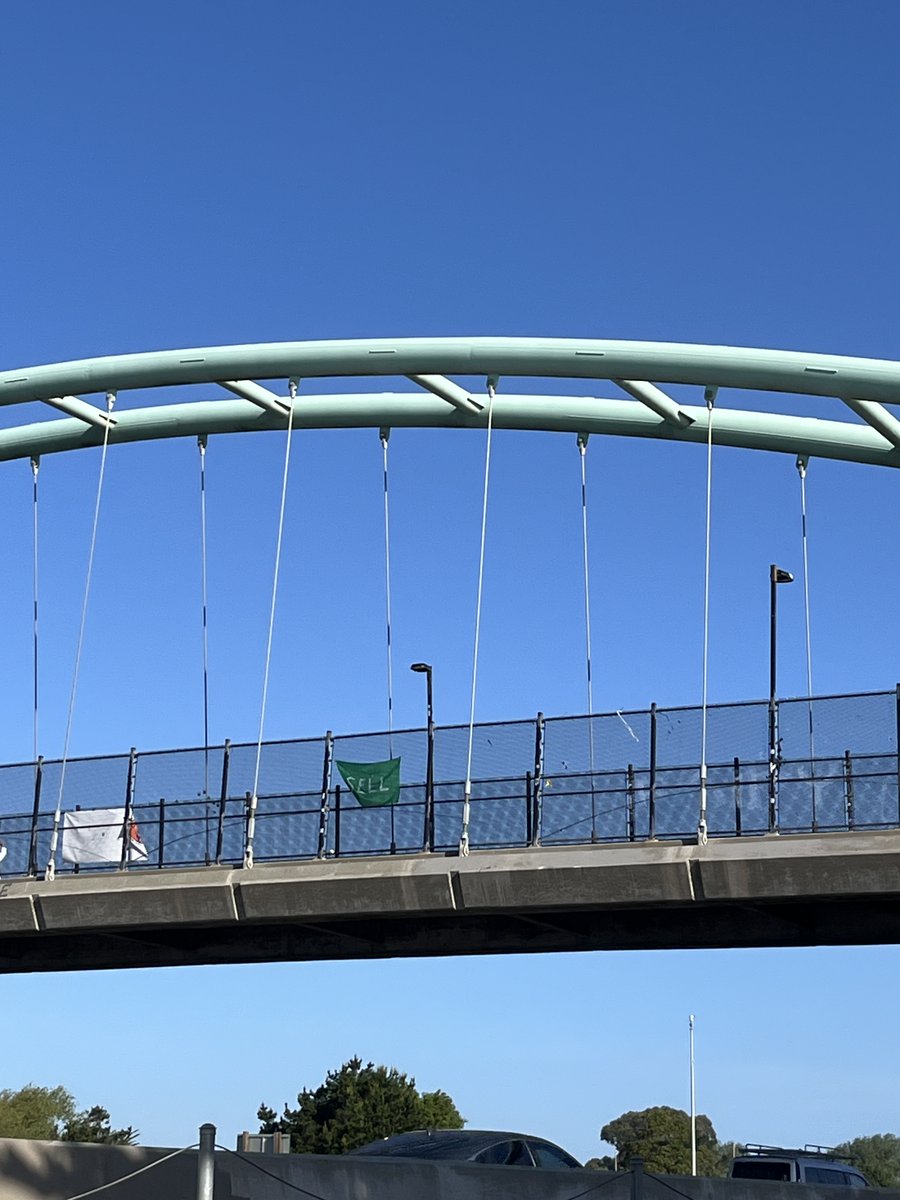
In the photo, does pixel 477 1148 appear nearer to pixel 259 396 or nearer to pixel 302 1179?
pixel 302 1179

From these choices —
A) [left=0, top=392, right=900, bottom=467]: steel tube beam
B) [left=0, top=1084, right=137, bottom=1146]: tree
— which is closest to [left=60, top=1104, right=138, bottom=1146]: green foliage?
[left=0, top=1084, right=137, bottom=1146]: tree

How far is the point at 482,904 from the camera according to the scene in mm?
18188

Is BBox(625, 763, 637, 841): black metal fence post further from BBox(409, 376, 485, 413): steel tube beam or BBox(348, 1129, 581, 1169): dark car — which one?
BBox(409, 376, 485, 413): steel tube beam

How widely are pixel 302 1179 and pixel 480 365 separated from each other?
36.3 feet

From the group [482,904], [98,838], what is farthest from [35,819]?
[482,904]

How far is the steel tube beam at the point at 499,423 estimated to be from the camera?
24625 millimetres

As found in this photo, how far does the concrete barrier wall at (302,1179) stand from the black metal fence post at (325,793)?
11.8ft

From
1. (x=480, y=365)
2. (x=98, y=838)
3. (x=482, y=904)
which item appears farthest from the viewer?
(x=480, y=365)

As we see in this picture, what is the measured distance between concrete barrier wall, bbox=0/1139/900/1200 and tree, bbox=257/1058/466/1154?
68297 mm

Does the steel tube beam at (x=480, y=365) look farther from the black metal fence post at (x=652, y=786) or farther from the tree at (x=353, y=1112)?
the tree at (x=353, y=1112)

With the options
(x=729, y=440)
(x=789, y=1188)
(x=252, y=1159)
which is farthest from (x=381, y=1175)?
(x=729, y=440)

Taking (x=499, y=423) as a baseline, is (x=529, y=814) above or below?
below

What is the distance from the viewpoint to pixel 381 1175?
20312mm

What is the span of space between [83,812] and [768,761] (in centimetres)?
892
